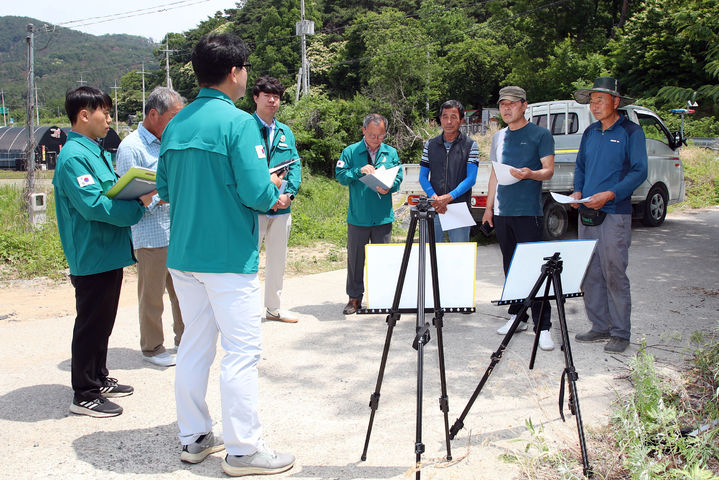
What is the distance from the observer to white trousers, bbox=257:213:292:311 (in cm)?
572

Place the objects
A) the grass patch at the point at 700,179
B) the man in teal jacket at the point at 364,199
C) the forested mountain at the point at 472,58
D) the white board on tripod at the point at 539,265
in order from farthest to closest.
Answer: the forested mountain at the point at 472,58
the grass patch at the point at 700,179
the man in teal jacket at the point at 364,199
the white board on tripod at the point at 539,265

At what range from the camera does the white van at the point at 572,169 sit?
9492mm

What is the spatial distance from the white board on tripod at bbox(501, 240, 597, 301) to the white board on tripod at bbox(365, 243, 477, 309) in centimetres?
34

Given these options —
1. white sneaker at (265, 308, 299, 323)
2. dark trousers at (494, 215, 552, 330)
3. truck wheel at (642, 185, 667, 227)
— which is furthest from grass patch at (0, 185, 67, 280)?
truck wheel at (642, 185, 667, 227)

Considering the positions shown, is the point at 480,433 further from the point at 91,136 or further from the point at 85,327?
the point at 91,136

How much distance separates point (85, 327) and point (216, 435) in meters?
1.08

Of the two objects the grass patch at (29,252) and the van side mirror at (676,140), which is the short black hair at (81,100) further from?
the van side mirror at (676,140)

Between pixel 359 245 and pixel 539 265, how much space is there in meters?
2.84

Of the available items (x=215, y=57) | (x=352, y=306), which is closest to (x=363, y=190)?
(x=352, y=306)


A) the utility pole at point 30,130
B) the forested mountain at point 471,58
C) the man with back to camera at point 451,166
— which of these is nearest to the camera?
the man with back to camera at point 451,166

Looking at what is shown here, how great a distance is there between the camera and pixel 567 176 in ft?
31.7

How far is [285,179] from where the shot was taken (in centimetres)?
545

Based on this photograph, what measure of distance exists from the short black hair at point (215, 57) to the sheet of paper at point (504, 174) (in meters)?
2.66

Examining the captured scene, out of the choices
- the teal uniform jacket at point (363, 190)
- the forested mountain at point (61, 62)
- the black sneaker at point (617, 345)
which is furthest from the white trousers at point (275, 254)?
the forested mountain at point (61, 62)
